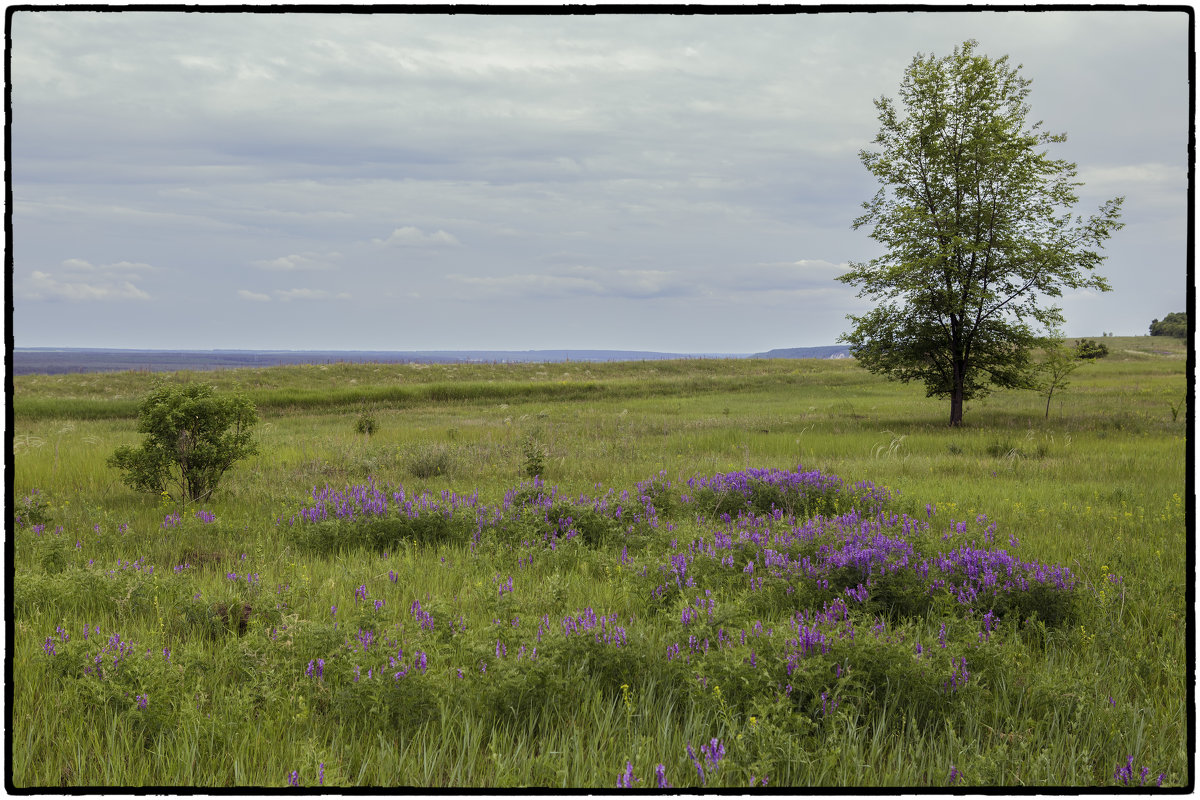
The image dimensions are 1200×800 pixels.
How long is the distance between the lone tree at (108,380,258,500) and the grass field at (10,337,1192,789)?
43 cm

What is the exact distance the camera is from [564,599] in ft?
15.5

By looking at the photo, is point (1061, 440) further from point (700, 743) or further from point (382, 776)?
point (382, 776)

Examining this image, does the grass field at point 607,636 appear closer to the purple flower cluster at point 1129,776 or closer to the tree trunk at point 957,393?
the purple flower cluster at point 1129,776

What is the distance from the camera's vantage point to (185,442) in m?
8.78

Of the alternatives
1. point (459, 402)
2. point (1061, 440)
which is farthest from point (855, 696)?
point (459, 402)

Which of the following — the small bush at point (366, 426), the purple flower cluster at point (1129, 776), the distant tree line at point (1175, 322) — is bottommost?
the purple flower cluster at point (1129, 776)

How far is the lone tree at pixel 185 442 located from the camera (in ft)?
28.4

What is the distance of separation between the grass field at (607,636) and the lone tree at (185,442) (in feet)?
1.41

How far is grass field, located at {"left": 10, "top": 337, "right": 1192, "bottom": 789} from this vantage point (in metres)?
2.88

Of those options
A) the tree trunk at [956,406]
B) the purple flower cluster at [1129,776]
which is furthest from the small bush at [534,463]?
the tree trunk at [956,406]

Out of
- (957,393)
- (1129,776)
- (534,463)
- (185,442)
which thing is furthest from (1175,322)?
(185,442)

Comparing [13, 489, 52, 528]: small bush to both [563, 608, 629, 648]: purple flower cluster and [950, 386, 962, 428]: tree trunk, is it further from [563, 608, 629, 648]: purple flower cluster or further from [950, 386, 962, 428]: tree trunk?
[950, 386, 962, 428]: tree trunk

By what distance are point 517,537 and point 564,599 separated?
1936 mm

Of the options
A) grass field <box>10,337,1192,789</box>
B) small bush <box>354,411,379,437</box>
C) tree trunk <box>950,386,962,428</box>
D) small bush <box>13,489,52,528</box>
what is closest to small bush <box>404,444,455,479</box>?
grass field <box>10,337,1192,789</box>
